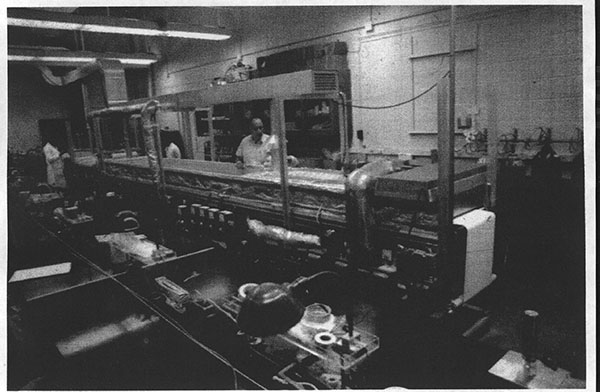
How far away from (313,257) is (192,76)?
7138mm

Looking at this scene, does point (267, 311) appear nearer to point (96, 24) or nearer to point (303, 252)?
point (303, 252)

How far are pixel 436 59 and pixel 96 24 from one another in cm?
371

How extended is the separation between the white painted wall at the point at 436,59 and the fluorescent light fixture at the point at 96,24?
5.18ft

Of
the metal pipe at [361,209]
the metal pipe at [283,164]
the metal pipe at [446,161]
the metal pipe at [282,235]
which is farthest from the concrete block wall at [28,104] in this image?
the metal pipe at [446,161]

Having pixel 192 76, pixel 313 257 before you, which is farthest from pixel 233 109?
pixel 313 257

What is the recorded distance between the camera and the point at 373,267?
2.65 m

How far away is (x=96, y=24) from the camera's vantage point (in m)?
4.66

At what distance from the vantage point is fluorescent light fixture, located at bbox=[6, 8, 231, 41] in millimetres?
4101

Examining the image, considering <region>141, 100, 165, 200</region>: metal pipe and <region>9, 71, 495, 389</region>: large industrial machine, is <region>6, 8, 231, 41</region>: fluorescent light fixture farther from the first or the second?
<region>9, 71, 495, 389</region>: large industrial machine

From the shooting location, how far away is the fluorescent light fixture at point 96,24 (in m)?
4.10

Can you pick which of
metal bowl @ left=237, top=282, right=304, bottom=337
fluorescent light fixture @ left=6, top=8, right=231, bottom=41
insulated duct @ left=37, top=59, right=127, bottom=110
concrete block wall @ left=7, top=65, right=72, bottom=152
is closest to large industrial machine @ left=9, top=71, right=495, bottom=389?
metal bowl @ left=237, top=282, right=304, bottom=337

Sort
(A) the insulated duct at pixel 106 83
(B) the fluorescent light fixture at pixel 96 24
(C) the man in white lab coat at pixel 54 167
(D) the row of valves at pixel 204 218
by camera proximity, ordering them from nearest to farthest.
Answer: (D) the row of valves at pixel 204 218 < (B) the fluorescent light fixture at pixel 96 24 < (A) the insulated duct at pixel 106 83 < (C) the man in white lab coat at pixel 54 167

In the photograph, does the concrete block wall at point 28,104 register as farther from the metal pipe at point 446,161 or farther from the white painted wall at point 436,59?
the metal pipe at point 446,161

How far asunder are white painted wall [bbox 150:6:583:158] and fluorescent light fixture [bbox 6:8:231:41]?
158 centimetres
